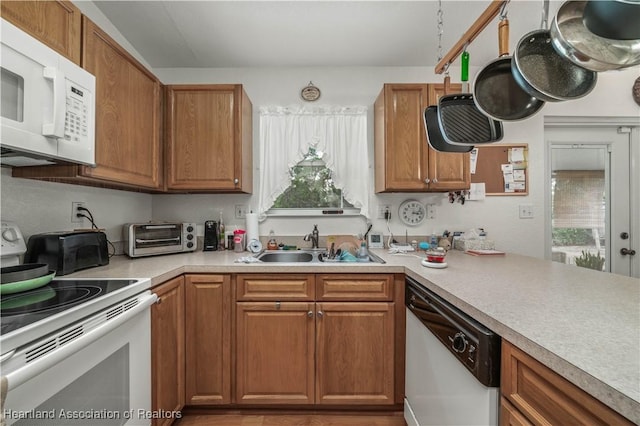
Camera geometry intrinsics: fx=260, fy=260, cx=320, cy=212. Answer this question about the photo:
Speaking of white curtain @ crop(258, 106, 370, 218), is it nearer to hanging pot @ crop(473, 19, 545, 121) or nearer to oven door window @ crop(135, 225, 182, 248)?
oven door window @ crop(135, 225, 182, 248)

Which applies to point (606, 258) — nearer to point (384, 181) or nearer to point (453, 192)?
point (453, 192)

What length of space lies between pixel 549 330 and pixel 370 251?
143 centimetres

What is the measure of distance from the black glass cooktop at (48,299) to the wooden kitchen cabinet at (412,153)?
1739mm

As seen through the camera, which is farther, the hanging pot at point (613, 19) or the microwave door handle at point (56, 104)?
the microwave door handle at point (56, 104)

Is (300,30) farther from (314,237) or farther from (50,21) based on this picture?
(314,237)

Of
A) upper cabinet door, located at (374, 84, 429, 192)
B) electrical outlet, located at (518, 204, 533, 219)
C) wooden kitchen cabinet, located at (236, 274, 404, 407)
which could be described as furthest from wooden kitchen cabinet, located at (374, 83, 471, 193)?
wooden kitchen cabinet, located at (236, 274, 404, 407)

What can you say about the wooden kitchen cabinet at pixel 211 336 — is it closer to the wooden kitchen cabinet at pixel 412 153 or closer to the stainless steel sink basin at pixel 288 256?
the stainless steel sink basin at pixel 288 256

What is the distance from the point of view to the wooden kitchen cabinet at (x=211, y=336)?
5.03 feet

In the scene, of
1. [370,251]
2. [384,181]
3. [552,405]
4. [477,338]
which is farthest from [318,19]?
[552,405]

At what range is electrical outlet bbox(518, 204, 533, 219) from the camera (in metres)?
2.25

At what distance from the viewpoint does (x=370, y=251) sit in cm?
206

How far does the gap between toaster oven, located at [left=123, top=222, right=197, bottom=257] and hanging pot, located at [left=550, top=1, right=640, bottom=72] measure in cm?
221

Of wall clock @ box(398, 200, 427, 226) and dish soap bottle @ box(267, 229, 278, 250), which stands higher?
wall clock @ box(398, 200, 427, 226)

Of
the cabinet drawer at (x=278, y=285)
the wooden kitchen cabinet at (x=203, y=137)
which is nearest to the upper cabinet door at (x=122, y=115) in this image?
the wooden kitchen cabinet at (x=203, y=137)
